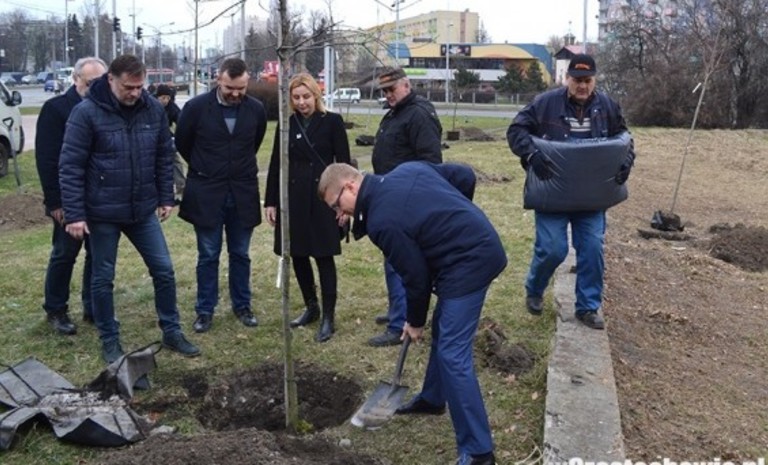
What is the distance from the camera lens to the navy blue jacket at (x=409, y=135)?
536 centimetres

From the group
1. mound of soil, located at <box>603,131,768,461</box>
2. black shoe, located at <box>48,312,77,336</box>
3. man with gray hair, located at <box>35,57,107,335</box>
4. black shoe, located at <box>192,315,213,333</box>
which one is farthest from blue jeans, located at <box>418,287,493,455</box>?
black shoe, located at <box>48,312,77,336</box>

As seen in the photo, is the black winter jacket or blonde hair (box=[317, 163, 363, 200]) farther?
the black winter jacket

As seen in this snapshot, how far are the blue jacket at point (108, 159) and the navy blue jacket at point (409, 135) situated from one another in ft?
4.77

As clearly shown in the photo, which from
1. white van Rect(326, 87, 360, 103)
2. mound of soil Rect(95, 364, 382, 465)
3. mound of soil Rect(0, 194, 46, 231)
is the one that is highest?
white van Rect(326, 87, 360, 103)

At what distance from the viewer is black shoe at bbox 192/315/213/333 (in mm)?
5707

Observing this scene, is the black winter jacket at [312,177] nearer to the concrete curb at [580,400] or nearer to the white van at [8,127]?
the concrete curb at [580,400]

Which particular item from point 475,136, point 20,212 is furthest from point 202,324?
point 475,136

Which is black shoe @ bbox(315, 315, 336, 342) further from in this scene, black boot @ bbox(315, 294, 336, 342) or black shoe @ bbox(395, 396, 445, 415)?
black shoe @ bbox(395, 396, 445, 415)

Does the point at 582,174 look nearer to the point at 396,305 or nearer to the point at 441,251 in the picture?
the point at 396,305

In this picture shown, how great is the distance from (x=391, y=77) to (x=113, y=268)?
2.11m

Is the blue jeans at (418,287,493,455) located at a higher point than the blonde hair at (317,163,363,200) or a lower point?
lower

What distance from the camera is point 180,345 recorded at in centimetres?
527

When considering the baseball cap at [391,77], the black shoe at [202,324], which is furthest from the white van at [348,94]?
the baseball cap at [391,77]

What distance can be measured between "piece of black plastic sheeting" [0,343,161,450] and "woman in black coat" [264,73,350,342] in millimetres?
1226
